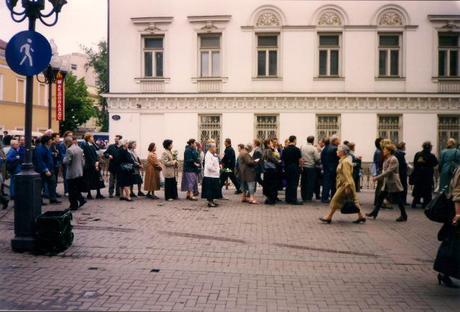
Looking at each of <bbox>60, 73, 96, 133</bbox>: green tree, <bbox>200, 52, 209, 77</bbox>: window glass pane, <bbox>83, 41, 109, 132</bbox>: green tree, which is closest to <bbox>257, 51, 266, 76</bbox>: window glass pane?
<bbox>200, 52, 209, 77</bbox>: window glass pane

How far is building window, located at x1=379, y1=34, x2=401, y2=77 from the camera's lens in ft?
87.9

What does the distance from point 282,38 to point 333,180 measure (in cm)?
1286

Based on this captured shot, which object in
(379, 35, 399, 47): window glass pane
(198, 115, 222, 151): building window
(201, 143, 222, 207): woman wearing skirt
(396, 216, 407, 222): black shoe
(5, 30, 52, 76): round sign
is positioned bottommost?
(396, 216, 407, 222): black shoe

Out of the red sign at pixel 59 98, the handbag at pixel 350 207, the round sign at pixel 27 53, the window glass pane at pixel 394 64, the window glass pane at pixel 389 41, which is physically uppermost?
the window glass pane at pixel 389 41

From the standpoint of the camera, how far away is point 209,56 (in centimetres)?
2753

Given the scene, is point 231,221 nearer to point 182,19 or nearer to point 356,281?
point 356,281

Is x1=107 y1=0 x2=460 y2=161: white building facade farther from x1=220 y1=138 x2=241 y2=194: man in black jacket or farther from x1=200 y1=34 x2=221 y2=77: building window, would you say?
x1=220 y1=138 x2=241 y2=194: man in black jacket

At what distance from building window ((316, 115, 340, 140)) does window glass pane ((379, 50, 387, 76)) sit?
318 cm

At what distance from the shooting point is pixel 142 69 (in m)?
28.0

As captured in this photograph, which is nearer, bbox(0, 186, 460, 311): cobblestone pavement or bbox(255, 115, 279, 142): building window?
bbox(0, 186, 460, 311): cobblestone pavement

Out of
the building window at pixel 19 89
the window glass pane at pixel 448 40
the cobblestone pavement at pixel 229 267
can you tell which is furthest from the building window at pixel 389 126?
the building window at pixel 19 89

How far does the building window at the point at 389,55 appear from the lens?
26.8 m

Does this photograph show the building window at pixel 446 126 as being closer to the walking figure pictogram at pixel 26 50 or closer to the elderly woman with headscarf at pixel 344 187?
the elderly woman with headscarf at pixel 344 187

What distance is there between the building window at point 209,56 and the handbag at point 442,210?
A: 2103 centimetres
